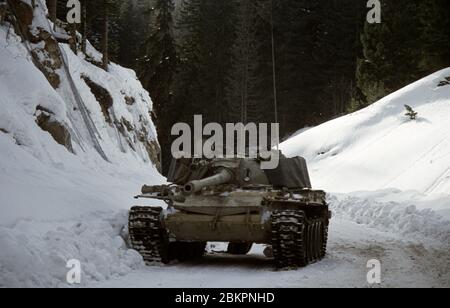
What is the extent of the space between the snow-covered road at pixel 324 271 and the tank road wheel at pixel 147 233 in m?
0.35

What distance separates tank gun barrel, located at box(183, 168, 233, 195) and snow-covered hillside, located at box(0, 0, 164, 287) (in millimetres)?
1567

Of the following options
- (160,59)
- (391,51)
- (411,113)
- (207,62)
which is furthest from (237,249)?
(207,62)

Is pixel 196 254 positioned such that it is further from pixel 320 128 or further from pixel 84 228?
pixel 320 128

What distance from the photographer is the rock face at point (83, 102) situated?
1630cm

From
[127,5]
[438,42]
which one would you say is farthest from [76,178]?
[127,5]

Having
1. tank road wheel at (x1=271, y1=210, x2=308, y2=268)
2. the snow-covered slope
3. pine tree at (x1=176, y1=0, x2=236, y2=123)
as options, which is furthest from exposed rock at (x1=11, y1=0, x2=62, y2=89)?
pine tree at (x1=176, y1=0, x2=236, y2=123)

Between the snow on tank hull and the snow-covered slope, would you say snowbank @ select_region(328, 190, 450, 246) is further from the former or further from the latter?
the snow on tank hull

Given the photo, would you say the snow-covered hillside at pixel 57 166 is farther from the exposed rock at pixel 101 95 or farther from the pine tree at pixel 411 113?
the pine tree at pixel 411 113

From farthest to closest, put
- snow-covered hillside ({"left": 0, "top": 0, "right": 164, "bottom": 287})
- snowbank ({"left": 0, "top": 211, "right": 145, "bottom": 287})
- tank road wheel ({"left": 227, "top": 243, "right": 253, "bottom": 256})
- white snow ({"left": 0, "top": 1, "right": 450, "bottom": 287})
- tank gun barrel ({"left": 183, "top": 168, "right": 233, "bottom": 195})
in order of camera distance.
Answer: tank road wheel ({"left": 227, "top": 243, "right": 253, "bottom": 256}) → tank gun barrel ({"left": 183, "top": 168, "right": 233, "bottom": 195}) → white snow ({"left": 0, "top": 1, "right": 450, "bottom": 287}) → snow-covered hillside ({"left": 0, "top": 0, "right": 164, "bottom": 287}) → snowbank ({"left": 0, "top": 211, "right": 145, "bottom": 287})

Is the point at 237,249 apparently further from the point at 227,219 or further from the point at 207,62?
the point at 207,62

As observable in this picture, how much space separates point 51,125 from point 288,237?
26.5 feet

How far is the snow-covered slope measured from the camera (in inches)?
985

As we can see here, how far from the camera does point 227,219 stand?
10.8 metres

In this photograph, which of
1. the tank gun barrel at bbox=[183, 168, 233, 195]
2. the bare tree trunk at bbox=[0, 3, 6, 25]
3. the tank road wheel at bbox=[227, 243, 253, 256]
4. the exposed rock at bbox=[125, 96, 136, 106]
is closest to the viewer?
the tank gun barrel at bbox=[183, 168, 233, 195]
